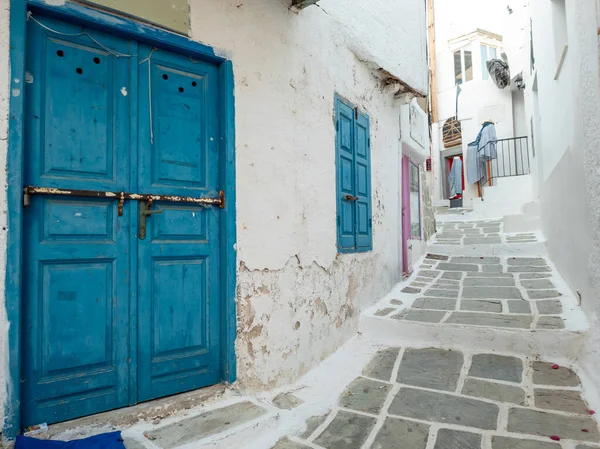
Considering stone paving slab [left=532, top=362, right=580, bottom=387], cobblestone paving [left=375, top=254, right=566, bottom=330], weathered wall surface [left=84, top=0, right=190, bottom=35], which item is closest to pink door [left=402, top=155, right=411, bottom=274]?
cobblestone paving [left=375, top=254, right=566, bottom=330]

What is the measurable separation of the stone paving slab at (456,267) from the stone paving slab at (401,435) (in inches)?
166

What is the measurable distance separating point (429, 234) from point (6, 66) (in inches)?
317

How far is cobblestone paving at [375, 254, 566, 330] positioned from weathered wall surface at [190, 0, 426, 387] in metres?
0.80

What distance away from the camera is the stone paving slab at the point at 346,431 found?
2383 mm

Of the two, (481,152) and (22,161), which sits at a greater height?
(481,152)

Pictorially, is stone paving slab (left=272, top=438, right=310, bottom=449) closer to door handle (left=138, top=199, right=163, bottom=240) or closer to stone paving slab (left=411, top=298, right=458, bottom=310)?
door handle (left=138, top=199, right=163, bottom=240)

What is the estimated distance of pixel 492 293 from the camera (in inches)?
193

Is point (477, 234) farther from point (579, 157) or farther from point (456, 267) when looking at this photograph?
point (579, 157)

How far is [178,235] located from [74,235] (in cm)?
63

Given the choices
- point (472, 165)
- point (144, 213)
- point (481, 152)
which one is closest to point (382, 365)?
point (144, 213)

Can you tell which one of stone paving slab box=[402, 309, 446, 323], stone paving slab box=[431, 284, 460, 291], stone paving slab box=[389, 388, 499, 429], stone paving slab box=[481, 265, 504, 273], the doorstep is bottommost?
stone paving slab box=[389, 388, 499, 429]

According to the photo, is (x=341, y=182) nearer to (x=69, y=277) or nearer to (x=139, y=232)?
(x=139, y=232)

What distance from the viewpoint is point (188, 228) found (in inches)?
105

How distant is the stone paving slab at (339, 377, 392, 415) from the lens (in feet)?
9.31
